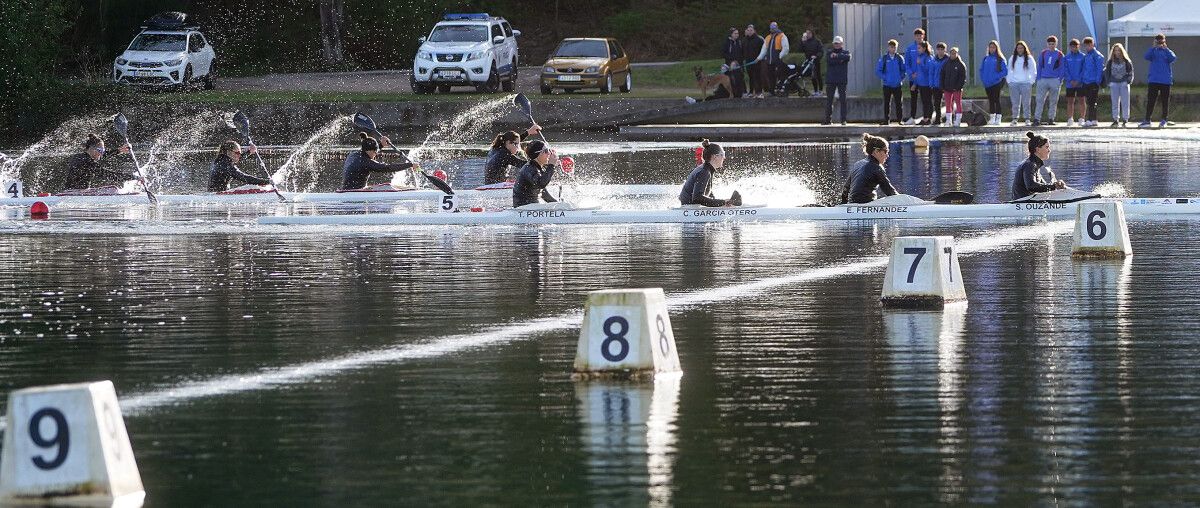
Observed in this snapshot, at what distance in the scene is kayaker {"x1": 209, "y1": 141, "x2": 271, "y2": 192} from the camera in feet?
81.2

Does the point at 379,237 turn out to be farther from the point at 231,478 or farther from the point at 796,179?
the point at 231,478

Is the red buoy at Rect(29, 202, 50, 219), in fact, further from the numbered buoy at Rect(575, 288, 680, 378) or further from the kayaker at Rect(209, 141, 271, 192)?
the numbered buoy at Rect(575, 288, 680, 378)

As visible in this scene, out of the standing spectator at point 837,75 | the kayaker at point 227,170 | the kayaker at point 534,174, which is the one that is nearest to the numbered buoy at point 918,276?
the kayaker at point 534,174

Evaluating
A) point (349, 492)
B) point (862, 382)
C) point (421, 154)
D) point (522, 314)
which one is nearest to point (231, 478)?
point (349, 492)

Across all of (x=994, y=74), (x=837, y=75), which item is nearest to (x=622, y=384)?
(x=994, y=74)

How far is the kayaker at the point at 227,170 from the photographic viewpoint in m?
24.8

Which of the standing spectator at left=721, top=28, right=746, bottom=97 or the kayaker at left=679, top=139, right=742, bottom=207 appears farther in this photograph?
the standing spectator at left=721, top=28, right=746, bottom=97

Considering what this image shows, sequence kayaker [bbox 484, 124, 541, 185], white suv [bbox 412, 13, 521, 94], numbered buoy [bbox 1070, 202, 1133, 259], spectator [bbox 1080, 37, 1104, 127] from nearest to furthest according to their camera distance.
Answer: numbered buoy [bbox 1070, 202, 1133, 259] → kayaker [bbox 484, 124, 541, 185] → spectator [bbox 1080, 37, 1104, 127] → white suv [bbox 412, 13, 521, 94]

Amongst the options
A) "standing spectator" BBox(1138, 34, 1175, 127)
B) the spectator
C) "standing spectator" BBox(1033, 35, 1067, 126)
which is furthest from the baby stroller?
"standing spectator" BBox(1138, 34, 1175, 127)

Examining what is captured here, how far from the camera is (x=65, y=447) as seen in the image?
7.45 meters

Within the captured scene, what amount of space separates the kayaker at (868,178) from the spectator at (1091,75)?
48.2 ft

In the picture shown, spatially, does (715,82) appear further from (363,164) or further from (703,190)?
(703,190)

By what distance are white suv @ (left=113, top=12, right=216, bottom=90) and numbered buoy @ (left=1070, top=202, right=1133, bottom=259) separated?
102 feet

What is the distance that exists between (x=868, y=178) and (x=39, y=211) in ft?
33.9
